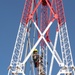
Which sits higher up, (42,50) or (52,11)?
(52,11)

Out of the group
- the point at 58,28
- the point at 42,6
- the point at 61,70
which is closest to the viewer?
the point at 61,70

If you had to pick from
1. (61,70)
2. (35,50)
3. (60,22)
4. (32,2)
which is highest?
(32,2)

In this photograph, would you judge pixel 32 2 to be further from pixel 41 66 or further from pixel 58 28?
pixel 41 66

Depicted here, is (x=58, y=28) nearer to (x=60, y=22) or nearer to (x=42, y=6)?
(x=60, y=22)

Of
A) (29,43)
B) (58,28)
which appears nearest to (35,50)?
(29,43)

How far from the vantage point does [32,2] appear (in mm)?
56781

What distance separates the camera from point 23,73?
49250 millimetres

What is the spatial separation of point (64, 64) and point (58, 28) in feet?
21.4

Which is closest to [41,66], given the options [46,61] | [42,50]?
[46,61]

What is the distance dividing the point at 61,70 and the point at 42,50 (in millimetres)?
12455

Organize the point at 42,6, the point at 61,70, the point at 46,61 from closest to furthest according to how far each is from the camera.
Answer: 1. the point at 61,70
2. the point at 46,61
3. the point at 42,6

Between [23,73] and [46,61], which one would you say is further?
[46,61]

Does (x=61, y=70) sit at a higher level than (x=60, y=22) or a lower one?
lower

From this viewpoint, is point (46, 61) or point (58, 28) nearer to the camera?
point (58, 28)
